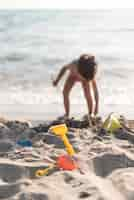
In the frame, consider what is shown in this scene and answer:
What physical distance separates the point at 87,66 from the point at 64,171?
2.29m

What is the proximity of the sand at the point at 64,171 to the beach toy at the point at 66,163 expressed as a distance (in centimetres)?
6

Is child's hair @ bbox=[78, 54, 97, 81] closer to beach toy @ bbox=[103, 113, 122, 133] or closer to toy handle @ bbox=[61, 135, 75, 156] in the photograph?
beach toy @ bbox=[103, 113, 122, 133]

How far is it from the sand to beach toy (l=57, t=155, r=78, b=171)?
0.19ft

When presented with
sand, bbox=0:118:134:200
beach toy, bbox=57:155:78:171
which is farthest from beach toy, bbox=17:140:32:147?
beach toy, bbox=57:155:78:171

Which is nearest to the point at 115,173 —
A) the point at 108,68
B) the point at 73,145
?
the point at 73,145

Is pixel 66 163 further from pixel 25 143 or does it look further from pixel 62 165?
pixel 25 143

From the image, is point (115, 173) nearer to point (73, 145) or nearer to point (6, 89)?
point (73, 145)

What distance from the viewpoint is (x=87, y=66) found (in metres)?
5.89

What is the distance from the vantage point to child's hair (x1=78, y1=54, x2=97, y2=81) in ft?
19.3

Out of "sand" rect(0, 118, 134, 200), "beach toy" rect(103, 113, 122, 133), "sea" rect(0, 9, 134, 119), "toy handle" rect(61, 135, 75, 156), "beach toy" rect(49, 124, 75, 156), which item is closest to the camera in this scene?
"sand" rect(0, 118, 134, 200)

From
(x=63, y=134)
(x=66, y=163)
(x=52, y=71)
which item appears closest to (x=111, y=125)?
(x=63, y=134)

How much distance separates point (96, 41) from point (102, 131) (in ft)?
54.9

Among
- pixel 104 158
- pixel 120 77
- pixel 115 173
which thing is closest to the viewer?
pixel 115 173

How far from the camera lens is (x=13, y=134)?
5.39m
